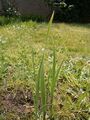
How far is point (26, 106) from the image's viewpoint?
386 cm

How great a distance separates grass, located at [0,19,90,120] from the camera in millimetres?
3518

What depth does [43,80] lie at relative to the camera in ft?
10.7

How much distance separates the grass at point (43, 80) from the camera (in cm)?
352

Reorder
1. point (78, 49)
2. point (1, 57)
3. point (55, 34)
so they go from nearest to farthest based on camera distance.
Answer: point (1, 57) → point (78, 49) → point (55, 34)

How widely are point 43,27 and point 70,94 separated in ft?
13.1

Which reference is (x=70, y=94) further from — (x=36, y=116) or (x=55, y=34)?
(x=55, y=34)

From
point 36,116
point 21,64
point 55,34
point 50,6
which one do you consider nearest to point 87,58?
point 21,64

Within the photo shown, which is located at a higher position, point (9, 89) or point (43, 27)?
point (9, 89)

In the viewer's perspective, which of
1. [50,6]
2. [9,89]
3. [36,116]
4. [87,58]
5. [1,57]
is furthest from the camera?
[50,6]

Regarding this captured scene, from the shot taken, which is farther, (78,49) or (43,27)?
(43,27)

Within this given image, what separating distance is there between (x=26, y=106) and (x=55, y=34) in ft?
12.2

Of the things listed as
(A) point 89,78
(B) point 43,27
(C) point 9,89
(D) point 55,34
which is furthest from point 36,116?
(B) point 43,27

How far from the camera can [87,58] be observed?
5.71m

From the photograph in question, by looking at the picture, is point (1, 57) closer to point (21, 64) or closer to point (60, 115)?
point (21, 64)
